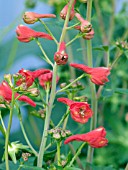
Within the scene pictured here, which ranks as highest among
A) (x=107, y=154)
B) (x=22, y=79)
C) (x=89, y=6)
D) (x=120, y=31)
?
(x=89, y=6)

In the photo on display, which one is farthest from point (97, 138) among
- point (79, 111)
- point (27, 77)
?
point (27, 77)

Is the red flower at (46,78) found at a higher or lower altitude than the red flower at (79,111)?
higher

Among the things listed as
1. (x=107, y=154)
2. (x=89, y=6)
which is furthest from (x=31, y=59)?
(x=89, y=6)

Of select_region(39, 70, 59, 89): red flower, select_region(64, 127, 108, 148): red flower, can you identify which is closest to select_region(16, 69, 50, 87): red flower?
select_region(39, 70, 59, 89): red flower

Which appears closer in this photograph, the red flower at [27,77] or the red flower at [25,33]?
the red flower at [27,77]

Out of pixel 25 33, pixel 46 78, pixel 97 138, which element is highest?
pixel 25 33

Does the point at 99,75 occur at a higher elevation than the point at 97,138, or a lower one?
higher

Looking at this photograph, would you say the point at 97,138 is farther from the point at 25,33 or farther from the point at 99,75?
the point at 25,33

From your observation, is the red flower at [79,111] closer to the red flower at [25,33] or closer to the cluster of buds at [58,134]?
the cluster of buds at [58,134]

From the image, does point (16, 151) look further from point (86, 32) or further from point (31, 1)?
point (31, 1)

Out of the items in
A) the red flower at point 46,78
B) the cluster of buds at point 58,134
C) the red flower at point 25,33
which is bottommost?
the cluster of buds at point 58,134

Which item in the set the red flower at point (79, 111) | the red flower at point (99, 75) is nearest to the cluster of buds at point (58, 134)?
the red flower at point (79, 111)
